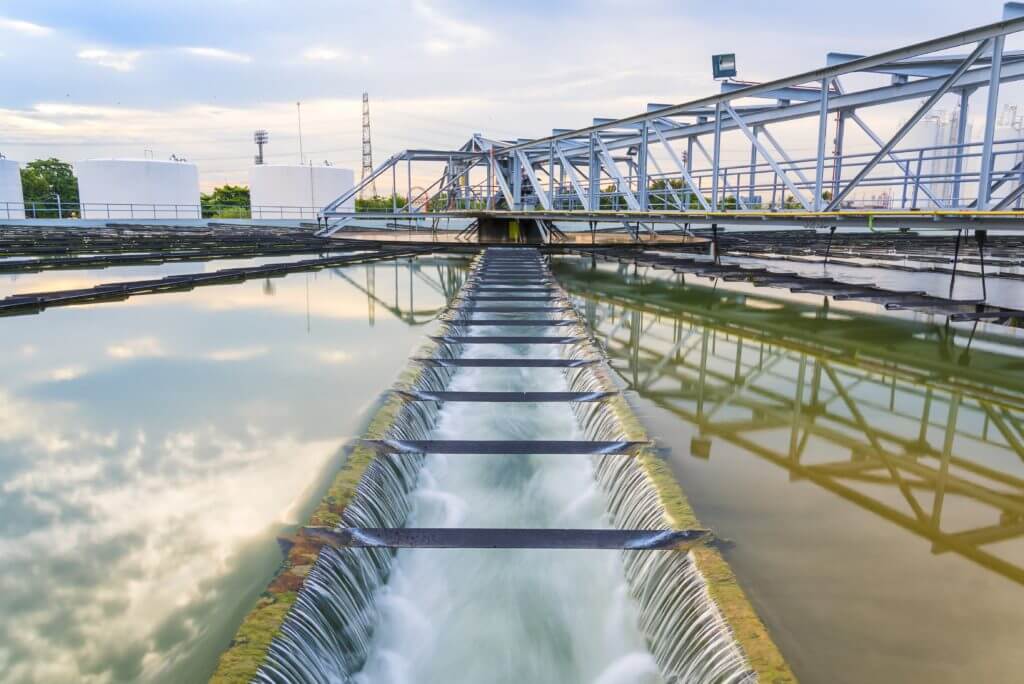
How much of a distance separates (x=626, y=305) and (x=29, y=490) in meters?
7.73

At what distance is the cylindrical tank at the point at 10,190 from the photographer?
30.8 meters

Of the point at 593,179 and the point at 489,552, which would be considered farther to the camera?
the point at 593,179

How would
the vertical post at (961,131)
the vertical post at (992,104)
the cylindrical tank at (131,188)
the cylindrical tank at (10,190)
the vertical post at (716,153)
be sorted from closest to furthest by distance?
1. the vertical post at (992,104)
2. the vertical post at (961,131)
3. the vertical post at (716,153)
4. the cylindrical tank at (10,190)
5. the cylindrical tank at (131,188)

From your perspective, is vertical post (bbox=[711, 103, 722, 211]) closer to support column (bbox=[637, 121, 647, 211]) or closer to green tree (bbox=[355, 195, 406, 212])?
support column (bbox=[637, 121, 647, 211])

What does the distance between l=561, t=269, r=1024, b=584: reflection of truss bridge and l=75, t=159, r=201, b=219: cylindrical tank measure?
29873 mm

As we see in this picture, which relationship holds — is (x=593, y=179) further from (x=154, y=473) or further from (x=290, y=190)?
(x=290, y=190)

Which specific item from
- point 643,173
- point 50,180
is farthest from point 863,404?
point 50,180

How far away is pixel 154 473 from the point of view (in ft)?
11.6

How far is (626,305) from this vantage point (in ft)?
32.2

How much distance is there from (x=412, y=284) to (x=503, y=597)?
1000 cm

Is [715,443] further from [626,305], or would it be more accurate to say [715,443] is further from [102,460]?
[626,305]

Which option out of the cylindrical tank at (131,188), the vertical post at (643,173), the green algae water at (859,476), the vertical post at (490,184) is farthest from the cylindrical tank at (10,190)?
the green algae water at (859,476)

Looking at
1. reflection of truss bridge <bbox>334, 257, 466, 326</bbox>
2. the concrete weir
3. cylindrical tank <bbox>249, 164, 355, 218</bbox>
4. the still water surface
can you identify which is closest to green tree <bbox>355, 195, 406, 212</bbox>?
cylindrical tank <bbox>249, 164, 355, 218</bbox>

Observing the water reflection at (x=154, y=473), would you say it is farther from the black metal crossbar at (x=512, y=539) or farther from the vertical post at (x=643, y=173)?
the vertical post at (x=643, y=173)
